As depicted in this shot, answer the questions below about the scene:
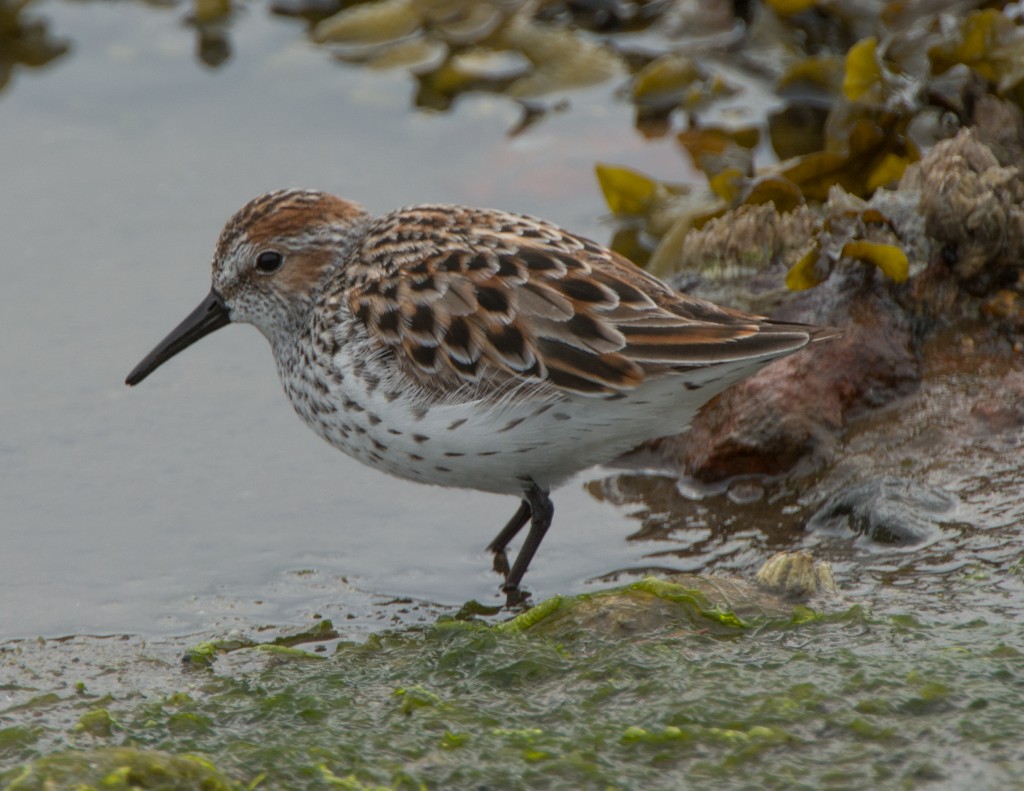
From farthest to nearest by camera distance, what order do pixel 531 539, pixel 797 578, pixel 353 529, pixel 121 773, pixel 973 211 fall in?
pixel 973 211
pixel 353 529
pixel 531 539
pixel 797 578
pixel 121 773

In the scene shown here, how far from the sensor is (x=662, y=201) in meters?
8.12

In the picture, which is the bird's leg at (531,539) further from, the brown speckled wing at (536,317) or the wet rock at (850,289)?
the wet rock at (850,289)

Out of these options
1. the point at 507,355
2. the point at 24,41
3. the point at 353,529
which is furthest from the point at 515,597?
the point at 24,41

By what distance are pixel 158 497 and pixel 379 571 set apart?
1.25 m

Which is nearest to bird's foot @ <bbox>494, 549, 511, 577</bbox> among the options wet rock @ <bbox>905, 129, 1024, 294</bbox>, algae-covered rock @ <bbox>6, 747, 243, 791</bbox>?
algae-covered rock @ <bbox>6, 747, 243, 791</bbox>

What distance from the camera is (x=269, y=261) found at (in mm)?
6227

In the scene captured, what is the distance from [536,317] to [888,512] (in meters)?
1.58

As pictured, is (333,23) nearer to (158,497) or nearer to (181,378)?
(181,378)

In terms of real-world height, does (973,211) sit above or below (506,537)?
above

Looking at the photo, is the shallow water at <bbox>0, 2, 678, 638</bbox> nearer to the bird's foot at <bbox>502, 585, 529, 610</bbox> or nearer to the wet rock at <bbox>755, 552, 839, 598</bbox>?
the bird's foot at <bbox>502, 585, 529, 610</bbox>

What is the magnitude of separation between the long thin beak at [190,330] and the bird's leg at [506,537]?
5.08 feet

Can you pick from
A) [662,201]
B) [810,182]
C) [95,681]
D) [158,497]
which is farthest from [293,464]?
[810,182]

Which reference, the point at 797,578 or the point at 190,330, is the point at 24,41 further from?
the point at 797,578

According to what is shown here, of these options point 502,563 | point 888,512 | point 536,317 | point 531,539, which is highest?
point 536,317
